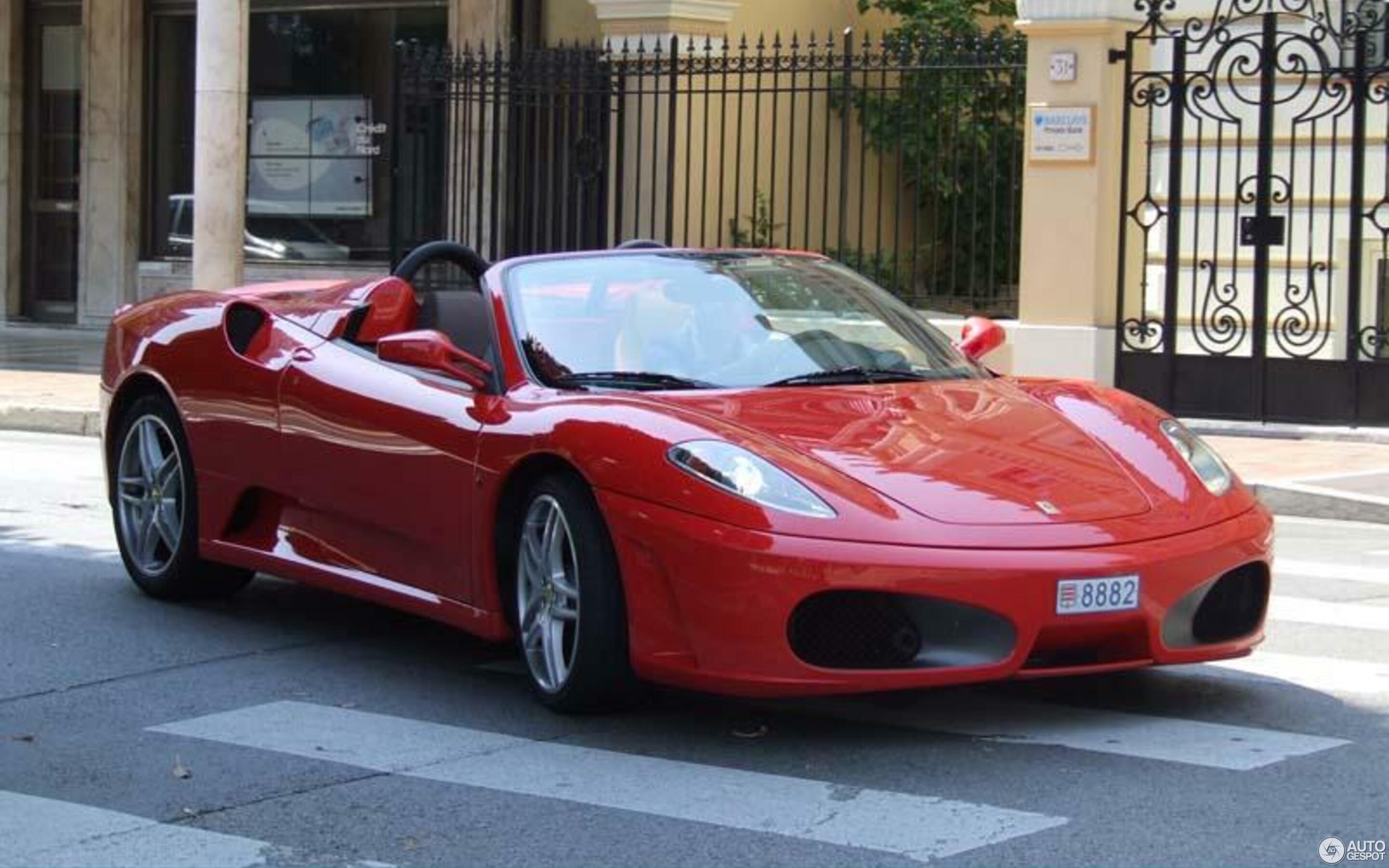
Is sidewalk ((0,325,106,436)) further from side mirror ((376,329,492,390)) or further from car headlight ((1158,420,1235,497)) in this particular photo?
car headlight ((1158,420,1235,497))

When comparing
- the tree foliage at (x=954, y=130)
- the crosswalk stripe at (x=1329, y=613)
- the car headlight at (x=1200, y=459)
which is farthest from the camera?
the tree foliage at (x=954, y=130)

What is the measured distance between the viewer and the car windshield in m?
6.71

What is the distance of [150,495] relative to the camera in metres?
8.39

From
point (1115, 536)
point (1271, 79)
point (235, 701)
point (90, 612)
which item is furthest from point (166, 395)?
point (1271, 79)

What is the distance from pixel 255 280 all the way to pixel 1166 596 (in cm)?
1879

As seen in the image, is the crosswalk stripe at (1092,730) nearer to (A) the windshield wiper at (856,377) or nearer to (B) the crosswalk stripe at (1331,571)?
(A) the windshield wiper at (856,377)

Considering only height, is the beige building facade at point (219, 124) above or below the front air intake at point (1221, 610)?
above

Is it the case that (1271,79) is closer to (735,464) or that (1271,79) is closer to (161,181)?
(735,464)

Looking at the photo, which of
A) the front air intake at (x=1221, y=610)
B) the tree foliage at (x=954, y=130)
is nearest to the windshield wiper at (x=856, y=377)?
the front air intake at (x=1221, y=610)

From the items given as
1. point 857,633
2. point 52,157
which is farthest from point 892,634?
point 52,157

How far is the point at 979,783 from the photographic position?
5.43 metres

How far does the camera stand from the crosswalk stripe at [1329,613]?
790 centimetres

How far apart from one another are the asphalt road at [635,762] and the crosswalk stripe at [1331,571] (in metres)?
1.26

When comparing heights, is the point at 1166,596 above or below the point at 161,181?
below
